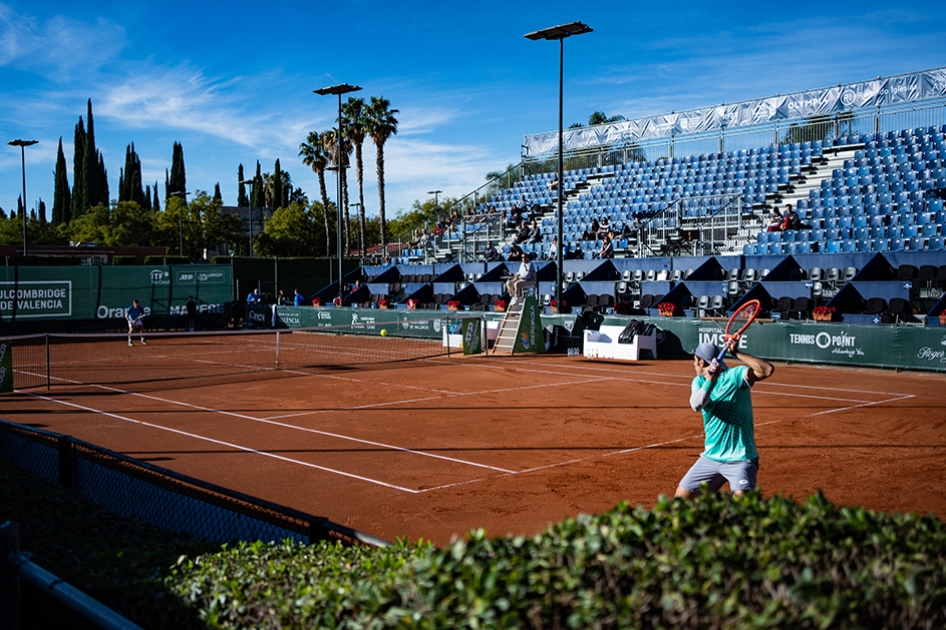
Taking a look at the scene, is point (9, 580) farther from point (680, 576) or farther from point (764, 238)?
point (764, 238)

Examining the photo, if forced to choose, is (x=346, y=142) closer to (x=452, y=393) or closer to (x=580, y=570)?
(x=452, y=393)

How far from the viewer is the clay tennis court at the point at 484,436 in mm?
10023

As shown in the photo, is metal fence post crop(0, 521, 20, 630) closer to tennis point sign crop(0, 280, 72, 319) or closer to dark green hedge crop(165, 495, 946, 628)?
dark green hedge crop(165, 495, 946, 628)

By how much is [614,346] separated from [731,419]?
20.0 metres

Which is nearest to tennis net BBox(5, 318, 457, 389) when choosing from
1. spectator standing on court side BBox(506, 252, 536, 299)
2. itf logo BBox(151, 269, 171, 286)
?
spectator standing on court side BBox(506, 252, 536, 299)

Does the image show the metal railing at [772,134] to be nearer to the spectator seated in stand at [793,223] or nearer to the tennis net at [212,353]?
the spectator seated in stand at [793,223]

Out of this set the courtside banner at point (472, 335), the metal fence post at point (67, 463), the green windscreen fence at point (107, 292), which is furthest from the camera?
the green windscreen fence at point (107, 292)

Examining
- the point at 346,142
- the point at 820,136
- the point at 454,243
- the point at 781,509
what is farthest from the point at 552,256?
the point at 781,509

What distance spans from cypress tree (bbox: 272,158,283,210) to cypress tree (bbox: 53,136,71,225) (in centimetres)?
2999

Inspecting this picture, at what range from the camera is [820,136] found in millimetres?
39219

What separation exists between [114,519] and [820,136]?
126ft

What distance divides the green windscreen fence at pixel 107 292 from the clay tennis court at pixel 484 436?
17.7 m

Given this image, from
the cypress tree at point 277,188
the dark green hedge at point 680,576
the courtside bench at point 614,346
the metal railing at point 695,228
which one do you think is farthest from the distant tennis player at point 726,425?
the cypress tree at point 277,188

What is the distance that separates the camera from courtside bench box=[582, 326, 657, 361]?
26719 millimetres
